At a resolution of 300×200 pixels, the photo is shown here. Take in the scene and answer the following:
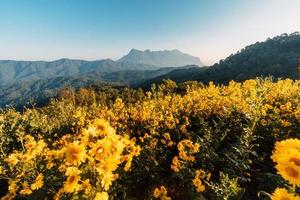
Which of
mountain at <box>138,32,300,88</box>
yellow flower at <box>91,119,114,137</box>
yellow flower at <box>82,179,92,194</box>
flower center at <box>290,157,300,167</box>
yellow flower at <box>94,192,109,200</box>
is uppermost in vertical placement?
flower center at <box>290,157,300,167</box>

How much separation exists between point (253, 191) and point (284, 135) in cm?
163

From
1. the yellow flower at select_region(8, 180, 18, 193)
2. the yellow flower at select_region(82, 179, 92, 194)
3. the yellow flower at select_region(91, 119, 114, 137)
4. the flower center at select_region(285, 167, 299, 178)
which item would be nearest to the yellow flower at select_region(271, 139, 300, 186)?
the flower center at select_region(285, 167, 299, 178)

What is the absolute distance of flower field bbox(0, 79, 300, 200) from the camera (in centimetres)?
304

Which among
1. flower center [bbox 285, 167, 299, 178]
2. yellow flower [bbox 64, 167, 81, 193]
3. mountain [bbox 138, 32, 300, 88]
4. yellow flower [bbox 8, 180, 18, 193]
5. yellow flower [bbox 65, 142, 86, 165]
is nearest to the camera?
flower center [bbox 285, 167, 299, 178]

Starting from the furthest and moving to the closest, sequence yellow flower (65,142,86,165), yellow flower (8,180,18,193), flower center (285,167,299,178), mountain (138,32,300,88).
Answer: mountain (138,32,300,88) < yellow flower (8,180,18,193) < yellow flower (65,142,86,165) < flower center (285,167,299,178)

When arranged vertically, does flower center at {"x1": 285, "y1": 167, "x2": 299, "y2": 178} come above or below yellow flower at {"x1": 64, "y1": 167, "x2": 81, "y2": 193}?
above

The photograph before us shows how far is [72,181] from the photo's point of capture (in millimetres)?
→ 3154

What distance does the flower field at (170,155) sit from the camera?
304 centimetres

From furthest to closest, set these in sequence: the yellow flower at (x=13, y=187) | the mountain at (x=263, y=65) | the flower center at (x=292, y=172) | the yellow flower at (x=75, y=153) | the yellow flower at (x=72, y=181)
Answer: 1. the mountain at (x=263, y=65)
2. the yellow flower at (x=13, y=187)
3. the yellow flower at (x=72, y=181)
4. the yellow flower at (x=75, y=153)
5. the flower center at (x=292, y=172)

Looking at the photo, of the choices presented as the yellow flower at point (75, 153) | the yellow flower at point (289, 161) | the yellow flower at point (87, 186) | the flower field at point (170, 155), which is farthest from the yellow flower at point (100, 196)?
the yellow flower at point (289, 161)

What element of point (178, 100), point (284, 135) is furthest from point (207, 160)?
point (178, 100)

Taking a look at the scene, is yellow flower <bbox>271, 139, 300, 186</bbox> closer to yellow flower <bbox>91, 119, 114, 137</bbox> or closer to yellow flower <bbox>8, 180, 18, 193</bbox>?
yellow flower <bbox>91, 119, 114, 137</bbox>

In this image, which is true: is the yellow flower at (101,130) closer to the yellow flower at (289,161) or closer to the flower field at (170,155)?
the flower field at (170,155)

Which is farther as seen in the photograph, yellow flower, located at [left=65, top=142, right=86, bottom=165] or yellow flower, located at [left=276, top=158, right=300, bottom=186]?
yellow flower, located at [left=65, top=142, right=86, bottom=165]
